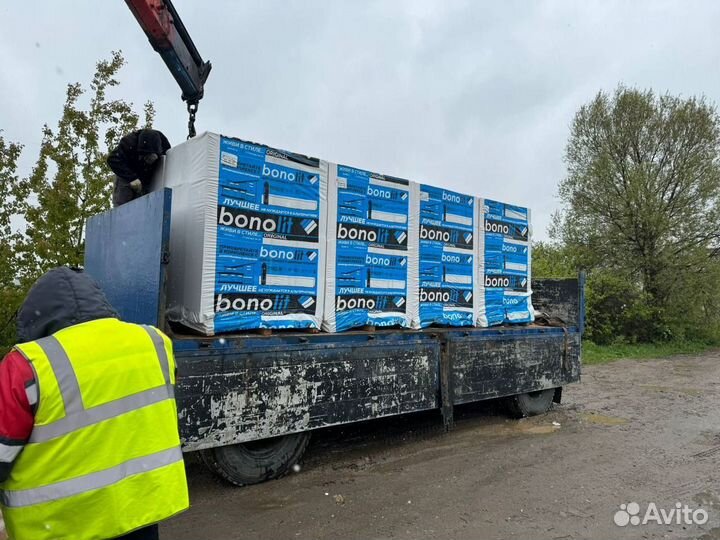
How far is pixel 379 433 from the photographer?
5.80m

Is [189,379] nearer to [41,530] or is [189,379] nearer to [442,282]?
[41,530]

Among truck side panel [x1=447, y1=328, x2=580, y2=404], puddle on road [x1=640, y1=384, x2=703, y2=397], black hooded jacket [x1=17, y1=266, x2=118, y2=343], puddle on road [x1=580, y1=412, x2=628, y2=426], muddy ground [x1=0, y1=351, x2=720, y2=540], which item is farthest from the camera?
puddle on road [x1=640, y1=384, x2=703, y2=397]

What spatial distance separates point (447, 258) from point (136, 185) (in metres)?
3.24

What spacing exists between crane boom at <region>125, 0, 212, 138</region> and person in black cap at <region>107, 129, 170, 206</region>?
3.15 ft

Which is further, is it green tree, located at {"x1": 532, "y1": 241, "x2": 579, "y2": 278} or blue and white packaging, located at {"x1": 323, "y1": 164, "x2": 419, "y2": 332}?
green tree, located at {"x1": 532, "y1": 241, "x2": 579, "y2": 278}

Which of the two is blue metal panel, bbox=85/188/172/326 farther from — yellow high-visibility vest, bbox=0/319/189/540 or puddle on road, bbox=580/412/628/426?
puddle on road, bbox=580/412/628/426

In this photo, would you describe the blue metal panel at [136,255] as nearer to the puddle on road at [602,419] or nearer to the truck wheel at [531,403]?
the truck wheel at [531,403]

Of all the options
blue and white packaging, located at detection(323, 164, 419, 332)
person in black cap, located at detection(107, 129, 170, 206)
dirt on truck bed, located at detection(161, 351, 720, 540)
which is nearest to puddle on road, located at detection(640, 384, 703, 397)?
dirt on truck bed, located at detection(161, 351, 720, 540)

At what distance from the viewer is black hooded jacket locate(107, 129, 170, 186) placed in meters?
4.49

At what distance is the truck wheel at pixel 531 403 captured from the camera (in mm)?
6622

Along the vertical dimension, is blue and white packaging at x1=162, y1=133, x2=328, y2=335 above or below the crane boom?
below

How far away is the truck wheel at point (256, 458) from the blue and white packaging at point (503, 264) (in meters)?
2.70

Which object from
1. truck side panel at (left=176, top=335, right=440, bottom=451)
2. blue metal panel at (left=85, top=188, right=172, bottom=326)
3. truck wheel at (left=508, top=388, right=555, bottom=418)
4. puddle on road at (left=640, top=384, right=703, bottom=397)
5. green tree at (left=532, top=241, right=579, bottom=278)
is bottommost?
puddle on road at (left=640, top=384, right=703, bottom=397)

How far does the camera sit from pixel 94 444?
1.67m
